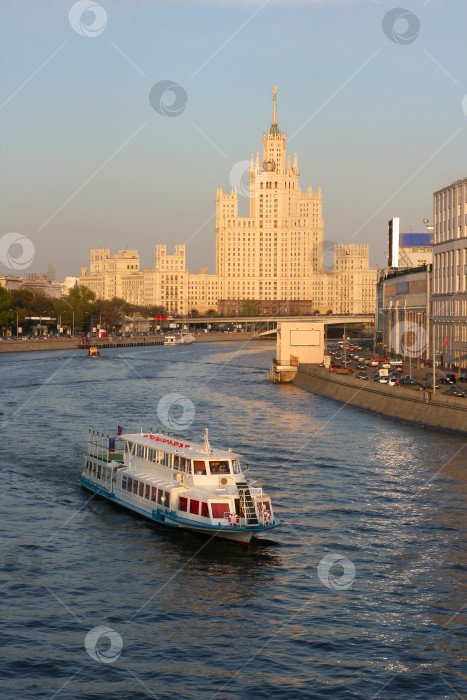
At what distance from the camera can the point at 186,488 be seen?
35.4 m

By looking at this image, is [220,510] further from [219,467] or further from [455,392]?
[455,392]

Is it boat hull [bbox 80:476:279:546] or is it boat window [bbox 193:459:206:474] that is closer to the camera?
boat hull [bbox 80:476:279:546]

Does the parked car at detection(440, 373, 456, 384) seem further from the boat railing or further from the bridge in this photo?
the boat railing

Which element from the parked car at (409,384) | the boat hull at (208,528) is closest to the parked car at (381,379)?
the parked car at (409,384)

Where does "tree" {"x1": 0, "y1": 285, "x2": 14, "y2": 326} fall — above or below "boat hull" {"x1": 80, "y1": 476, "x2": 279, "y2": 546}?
above

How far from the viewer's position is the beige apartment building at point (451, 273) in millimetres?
88250

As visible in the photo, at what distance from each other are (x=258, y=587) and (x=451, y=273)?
2694 inches

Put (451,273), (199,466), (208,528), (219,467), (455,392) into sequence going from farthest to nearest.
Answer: (451,273)
(455,392)
(199,466)
(219,467)
(208,528)

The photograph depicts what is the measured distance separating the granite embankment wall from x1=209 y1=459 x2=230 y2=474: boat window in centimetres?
2644

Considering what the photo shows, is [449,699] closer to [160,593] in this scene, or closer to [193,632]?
[193,632]

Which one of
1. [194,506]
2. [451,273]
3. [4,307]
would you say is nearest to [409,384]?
[451,273]

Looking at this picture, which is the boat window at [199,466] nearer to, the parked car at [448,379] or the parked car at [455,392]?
the parked car at [455,392]

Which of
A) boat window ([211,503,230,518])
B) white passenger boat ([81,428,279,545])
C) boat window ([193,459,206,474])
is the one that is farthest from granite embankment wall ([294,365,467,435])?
boat window ([211,503,230,518])

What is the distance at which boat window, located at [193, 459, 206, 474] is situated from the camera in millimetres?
35500
